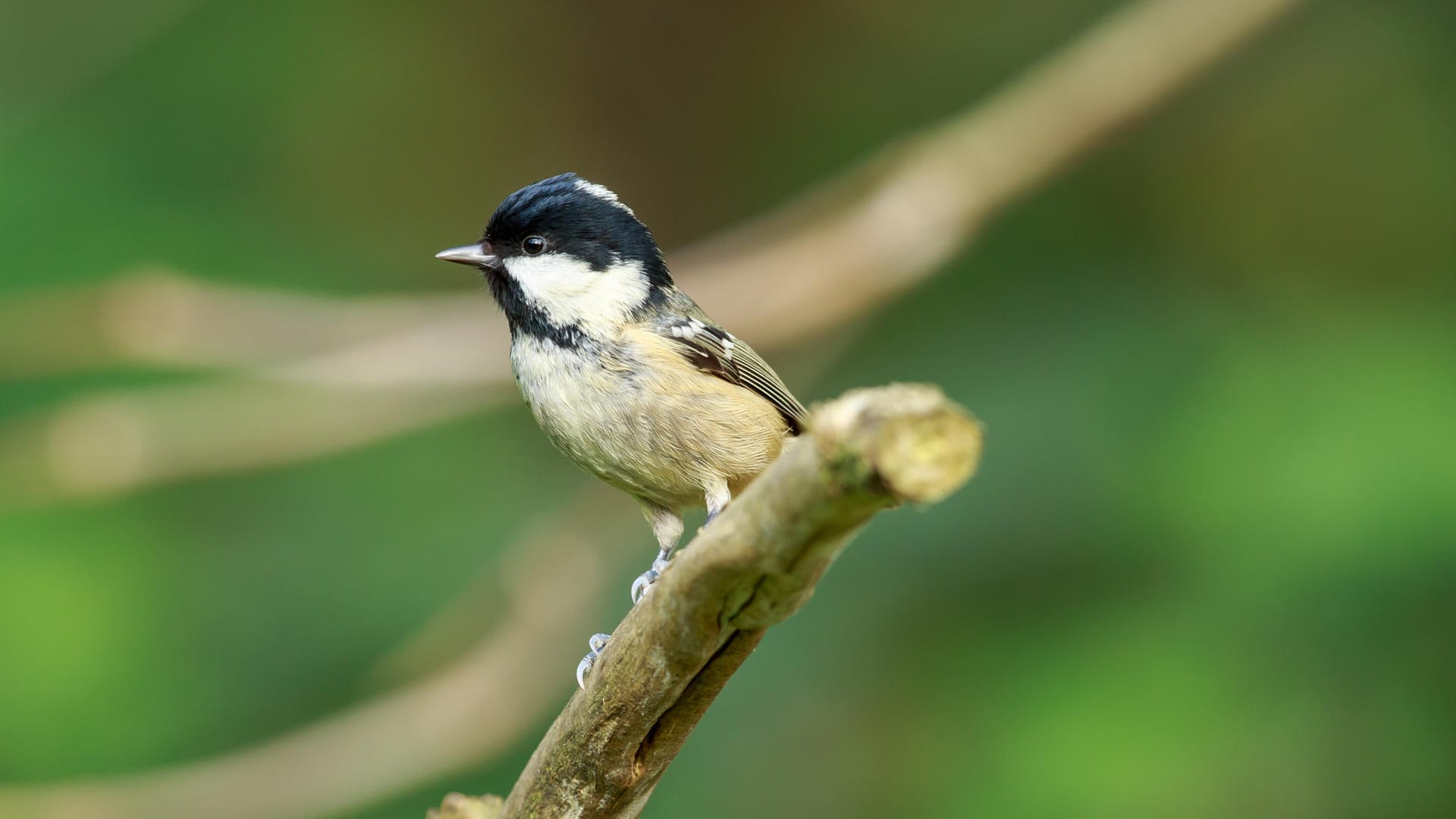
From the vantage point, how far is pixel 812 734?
4.52 metres

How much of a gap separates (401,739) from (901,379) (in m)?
2.25

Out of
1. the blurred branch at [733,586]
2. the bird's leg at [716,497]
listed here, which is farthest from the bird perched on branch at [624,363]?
the blurred branch at [733,586]

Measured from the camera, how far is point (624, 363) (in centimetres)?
283

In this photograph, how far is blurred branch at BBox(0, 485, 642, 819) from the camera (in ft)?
13.8

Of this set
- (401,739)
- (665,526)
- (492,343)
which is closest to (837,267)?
(492,343)

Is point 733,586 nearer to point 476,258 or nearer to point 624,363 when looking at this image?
point 624,363

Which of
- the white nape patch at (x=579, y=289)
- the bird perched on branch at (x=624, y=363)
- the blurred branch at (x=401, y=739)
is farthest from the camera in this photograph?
the blurred branch at (x=401, y=739)

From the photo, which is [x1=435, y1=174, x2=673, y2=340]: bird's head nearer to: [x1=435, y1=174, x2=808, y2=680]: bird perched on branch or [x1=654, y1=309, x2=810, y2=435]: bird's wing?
[x1=435, y1=174, x2=808, y2=680]: bird perched on branch

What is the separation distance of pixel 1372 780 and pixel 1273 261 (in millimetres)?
2202

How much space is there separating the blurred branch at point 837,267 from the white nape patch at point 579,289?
4.88 feet

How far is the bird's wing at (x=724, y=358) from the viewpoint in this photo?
298cm

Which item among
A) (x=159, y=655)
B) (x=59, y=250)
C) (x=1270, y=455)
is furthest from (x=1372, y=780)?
(x=59, y=250)

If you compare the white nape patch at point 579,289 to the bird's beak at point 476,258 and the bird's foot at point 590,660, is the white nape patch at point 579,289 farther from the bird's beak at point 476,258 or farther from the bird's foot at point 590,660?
the bird's foot at point 590,660

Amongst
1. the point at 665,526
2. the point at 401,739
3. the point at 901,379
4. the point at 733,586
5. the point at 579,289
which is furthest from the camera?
the point at 901,379
